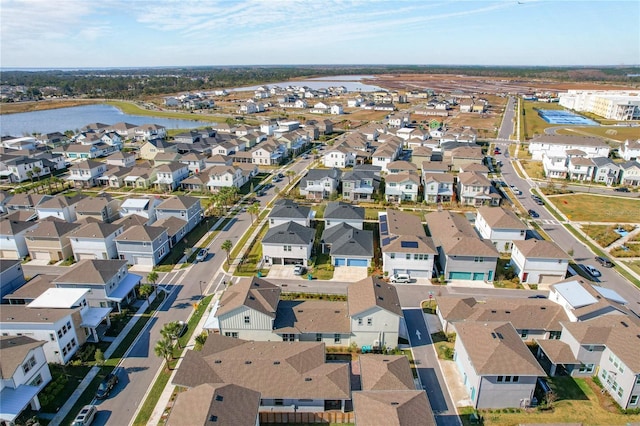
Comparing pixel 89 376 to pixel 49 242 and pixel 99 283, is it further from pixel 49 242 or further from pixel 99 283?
pixel 49 242

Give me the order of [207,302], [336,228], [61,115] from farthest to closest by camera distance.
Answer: [61,115]
[336,228]
[207,302]

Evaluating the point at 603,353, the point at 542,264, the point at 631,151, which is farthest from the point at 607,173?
the point at 603,353

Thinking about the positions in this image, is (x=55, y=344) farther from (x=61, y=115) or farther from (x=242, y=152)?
(x=61, y=115)

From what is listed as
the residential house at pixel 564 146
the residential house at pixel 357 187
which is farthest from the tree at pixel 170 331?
the residential house at pixel 564 146

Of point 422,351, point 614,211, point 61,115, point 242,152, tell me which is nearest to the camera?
point 422,351

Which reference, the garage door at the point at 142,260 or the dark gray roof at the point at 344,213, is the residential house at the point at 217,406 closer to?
the garage door at the point at 142,260

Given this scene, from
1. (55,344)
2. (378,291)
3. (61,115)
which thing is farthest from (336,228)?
(61,115)
